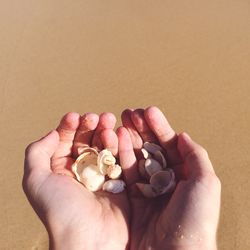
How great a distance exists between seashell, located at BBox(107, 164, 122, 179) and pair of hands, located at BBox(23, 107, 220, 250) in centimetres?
3

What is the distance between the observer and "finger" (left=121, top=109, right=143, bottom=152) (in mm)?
2012

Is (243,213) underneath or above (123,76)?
underneath

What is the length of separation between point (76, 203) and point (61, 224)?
0.09 meters

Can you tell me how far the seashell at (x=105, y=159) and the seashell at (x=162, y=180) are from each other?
0.61 feet

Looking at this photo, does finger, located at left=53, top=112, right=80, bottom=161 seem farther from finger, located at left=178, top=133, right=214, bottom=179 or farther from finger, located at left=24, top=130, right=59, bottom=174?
finger, located at left=178, top=133, right=214, bottom=179

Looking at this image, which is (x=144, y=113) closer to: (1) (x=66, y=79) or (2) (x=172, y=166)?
(2) (x=172, y=166)

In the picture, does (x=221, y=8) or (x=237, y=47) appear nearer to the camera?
(x=237, y=47)

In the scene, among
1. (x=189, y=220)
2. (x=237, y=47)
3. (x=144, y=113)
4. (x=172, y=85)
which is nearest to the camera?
(x=189, y=220)

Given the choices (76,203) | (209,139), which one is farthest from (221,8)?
(76,203)

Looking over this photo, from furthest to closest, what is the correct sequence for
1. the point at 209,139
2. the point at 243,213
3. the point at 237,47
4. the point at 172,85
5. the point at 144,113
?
the point at 237,47 < the point at 172,85 < the point at 209,139 < the point at 243,213 < the point at 144,113

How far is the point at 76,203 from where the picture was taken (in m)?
1.72

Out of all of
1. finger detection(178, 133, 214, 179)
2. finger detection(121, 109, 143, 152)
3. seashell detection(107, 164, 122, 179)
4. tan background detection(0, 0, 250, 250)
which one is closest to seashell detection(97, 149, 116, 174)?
seashell detection(107, 164, 122, 179)

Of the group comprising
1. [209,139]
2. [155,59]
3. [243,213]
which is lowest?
[243,213]

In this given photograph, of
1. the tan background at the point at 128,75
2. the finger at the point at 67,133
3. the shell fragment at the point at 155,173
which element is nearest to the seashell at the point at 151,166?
the shell fragment at the point at 155,173
